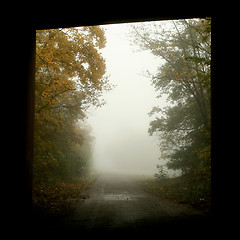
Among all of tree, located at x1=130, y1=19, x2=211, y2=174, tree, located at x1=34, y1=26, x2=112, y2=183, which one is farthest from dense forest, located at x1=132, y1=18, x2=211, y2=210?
tree, located at x1=34, y1=26, x2=112, y2=183

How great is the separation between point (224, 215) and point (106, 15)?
6202 millimetres

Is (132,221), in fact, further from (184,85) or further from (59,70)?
(184,85)

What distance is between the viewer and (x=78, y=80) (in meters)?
14.6

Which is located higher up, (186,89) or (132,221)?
(186,89)

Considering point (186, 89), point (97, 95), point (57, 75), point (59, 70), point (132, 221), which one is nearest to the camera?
point (132, 221)

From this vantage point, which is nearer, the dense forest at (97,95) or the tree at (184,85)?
the dense forest at (97,95)

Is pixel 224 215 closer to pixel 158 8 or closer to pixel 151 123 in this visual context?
pixel 158 8

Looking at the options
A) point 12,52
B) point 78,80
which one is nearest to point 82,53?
point 78,80

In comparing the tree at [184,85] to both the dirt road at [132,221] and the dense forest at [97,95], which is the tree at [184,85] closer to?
the dense forest at [97,95]

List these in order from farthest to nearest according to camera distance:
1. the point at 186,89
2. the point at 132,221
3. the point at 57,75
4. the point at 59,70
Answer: the point at 186,89 → the point at 57,75 → the point at 59,70 → the point at 132,221

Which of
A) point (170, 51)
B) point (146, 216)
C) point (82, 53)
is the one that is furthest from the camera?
point (170, 51)

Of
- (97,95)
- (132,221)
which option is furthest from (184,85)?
(132,221)

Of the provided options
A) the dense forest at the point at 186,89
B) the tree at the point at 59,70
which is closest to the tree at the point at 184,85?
the dense forest at the point at 186,89

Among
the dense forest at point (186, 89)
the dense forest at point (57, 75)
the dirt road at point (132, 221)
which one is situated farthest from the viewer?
the dense forest at point (186, 89)
